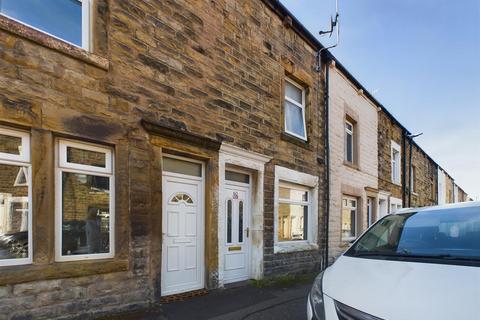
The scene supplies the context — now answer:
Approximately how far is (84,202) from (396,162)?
15.7m

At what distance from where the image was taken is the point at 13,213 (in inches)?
156

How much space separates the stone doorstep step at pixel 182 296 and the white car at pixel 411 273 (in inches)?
120

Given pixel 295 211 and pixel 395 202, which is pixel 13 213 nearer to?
pixel 295 211

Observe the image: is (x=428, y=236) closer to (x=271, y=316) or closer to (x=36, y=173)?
(x=271, y=316)

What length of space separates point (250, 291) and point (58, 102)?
14.9ft

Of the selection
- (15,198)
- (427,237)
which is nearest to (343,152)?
(427,237)

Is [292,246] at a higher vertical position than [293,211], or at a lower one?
lower

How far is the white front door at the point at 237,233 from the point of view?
6.82m

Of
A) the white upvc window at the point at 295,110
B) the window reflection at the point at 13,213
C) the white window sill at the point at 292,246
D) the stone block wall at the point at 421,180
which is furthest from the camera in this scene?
the stone block wall at the point at 421,180

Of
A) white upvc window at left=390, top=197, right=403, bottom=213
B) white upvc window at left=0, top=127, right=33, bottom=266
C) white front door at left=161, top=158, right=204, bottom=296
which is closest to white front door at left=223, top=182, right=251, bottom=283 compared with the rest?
white front door at left=161, top=158, right=204, bottom=296

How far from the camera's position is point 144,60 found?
525cm

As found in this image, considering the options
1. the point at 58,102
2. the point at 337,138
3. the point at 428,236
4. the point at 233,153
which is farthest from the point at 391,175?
the point at 58,102

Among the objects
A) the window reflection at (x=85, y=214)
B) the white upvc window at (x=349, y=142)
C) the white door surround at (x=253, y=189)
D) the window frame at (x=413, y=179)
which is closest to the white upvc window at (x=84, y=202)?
the window reflection at (x=85, y=214)

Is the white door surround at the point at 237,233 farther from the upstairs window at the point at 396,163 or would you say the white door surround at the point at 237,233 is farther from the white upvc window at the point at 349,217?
the upstairs window at the point at 396,163
